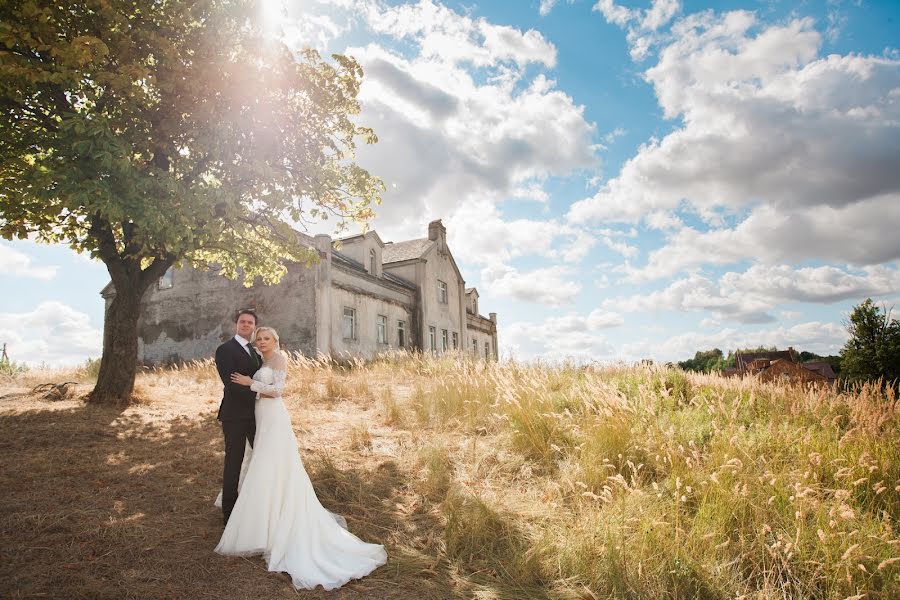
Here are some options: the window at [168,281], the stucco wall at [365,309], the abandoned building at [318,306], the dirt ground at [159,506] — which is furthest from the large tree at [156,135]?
the window at [168,281]

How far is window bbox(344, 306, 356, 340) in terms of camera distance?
22.3m

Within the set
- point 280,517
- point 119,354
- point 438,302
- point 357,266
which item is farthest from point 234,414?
point 438,302

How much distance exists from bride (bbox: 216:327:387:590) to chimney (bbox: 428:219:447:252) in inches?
1057

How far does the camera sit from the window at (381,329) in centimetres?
2463

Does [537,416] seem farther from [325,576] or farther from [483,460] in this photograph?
[325,576]

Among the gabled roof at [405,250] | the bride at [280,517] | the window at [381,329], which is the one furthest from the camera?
the gabled roof at [405,250]

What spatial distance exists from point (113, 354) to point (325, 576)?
29.4ft

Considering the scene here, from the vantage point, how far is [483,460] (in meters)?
7.61

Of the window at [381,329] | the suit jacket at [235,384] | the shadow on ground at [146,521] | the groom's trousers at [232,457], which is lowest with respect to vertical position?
the shadow on ground at [146,521]

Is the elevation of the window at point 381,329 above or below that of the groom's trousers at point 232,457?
above

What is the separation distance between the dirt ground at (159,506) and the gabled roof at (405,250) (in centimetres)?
1962

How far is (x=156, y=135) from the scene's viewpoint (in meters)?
10.9

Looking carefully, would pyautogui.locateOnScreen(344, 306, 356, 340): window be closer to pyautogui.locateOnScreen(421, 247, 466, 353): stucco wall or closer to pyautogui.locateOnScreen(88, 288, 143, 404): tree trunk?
pyautogui.locateOnScreen(421, 247, 466, 353): stucco wall

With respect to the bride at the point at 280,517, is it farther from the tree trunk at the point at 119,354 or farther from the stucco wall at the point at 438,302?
the stucco wall at the point at 438,302
